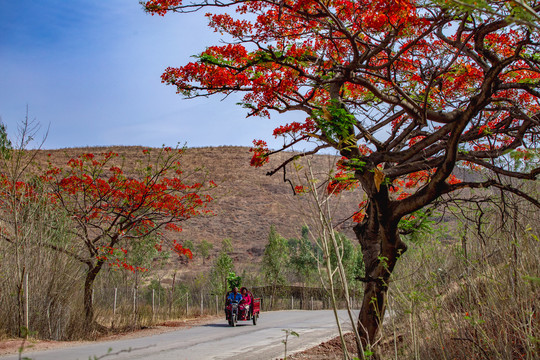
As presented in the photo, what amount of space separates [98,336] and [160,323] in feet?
12.6

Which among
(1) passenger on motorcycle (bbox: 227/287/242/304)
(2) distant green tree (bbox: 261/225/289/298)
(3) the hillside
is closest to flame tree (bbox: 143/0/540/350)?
(1) passenger on motorcycle (bbox: 227/287/242/304)

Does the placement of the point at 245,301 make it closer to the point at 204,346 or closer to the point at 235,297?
the point at 235,297

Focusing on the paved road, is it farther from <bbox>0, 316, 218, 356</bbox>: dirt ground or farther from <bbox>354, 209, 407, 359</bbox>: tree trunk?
<bbox>354, 209, 407, 359</bbox>: tree trunk

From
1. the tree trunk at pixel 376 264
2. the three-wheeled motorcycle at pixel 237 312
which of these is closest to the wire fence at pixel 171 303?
the three-wheeled motorcycle at pixel 237 312

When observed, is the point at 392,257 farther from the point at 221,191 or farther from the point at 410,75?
the point at 221,191

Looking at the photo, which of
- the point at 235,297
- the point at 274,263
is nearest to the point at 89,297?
the point at 235,297

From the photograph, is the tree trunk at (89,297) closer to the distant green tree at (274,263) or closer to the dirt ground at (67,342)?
the dirt ground at (67,342)

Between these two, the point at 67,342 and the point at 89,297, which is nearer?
the point at 67,342

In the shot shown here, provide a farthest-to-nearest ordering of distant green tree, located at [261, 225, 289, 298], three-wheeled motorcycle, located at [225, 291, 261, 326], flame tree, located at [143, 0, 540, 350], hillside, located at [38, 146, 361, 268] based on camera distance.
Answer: hillside, located at [38, 146, 361, 268], distant green tree, located at [261, 225, 289, 298], three-wheeled motorcycle, located at [225, 291, 261, 326], flame tree, located at [143, 0, 540, 350]

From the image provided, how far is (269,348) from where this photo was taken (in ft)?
31.4

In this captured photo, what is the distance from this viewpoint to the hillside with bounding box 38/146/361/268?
60.2 metres

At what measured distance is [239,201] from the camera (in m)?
70.4

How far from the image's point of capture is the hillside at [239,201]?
2370 inches

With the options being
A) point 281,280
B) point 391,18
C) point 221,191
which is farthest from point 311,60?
point 221,191
